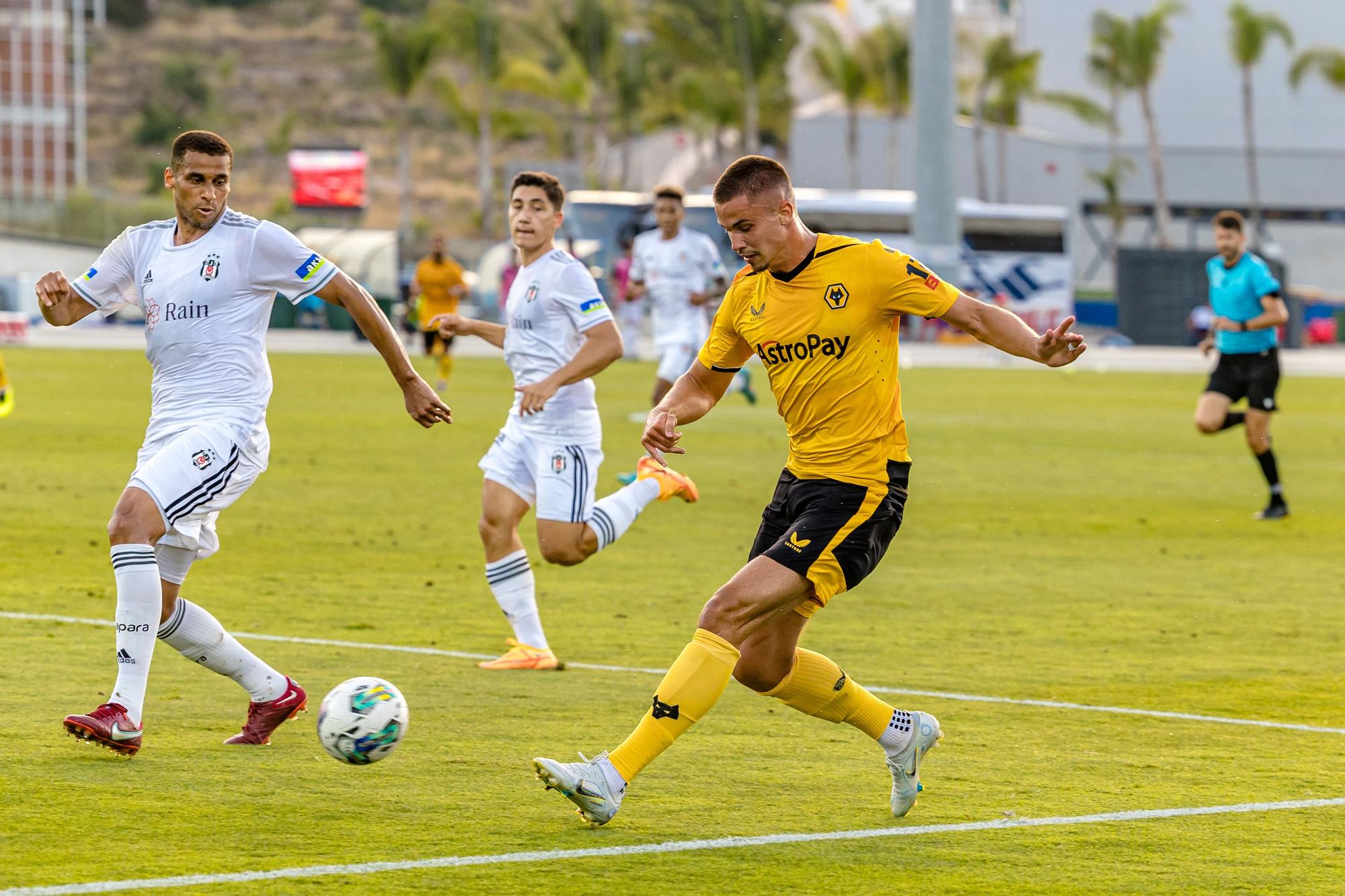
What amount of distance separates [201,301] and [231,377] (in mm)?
304

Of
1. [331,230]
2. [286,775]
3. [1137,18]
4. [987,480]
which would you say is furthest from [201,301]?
[1137,18]

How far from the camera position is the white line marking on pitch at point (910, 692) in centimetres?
805

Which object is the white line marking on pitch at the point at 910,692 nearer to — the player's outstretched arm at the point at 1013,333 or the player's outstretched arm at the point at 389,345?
the player's outstretched arm at the point at 389,345

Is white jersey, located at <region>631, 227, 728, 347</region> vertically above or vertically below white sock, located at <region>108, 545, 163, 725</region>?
above

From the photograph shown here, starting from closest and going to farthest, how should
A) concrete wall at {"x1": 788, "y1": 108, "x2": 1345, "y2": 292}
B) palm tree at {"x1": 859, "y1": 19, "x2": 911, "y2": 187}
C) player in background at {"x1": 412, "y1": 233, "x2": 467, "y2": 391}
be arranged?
player in background at {"x1": 412, "y1": 233, "x2": 467, "y2": 391} → palm tree at {"x1": 859, "y1": 19, "x2": 911, "y2": 187} → concrete wall at {"x1": 788, "y1": 108, "x2": 1345, "y2": 292}

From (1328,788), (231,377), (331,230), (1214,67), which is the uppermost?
(1214,67)

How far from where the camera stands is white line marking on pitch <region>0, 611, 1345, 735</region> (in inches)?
317

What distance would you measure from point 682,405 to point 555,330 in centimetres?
300

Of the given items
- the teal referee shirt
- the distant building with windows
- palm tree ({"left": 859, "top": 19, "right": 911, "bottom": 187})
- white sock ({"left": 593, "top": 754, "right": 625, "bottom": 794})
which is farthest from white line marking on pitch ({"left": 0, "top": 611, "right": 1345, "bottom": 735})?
the distant building with windows

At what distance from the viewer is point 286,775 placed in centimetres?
662

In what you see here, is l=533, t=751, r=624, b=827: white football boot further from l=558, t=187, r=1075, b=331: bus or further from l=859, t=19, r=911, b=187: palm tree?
l=859, t=19, r=911, b=187: palm tree

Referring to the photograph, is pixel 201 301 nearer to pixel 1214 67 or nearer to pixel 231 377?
pixel 231 377

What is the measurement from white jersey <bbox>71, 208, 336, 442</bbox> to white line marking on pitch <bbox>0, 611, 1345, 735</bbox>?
2370 mm

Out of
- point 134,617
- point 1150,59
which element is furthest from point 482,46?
point 134,617
